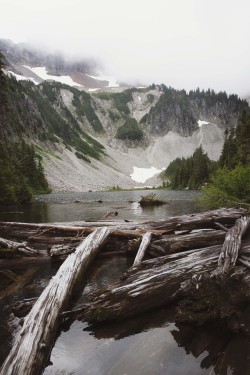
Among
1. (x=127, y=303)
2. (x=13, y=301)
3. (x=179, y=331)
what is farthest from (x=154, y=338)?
(x=13, y=301)

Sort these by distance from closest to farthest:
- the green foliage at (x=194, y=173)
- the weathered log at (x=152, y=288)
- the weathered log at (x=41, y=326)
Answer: the weathered log at (x=41, y=326) < the weathered log at (x=152, y=288) < the green foliage at (x=194, y=173)

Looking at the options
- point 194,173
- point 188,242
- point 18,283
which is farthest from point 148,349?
point 194,173

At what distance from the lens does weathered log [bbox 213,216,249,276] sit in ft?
19.5

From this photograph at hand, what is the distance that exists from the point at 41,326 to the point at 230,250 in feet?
15.7

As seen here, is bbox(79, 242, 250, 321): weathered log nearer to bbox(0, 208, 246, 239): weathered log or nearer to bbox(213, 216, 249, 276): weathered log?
bbox(213, 216, 249, 276): weathered log

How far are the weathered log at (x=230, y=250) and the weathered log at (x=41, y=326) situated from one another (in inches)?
131

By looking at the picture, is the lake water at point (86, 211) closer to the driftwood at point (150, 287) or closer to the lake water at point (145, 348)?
the driftwood at point (150, 287)

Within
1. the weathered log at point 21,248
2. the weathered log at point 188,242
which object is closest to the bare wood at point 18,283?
the weathered log at point 21,248

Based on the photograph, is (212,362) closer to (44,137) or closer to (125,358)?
(125,358)

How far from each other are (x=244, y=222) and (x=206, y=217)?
1.46 meters

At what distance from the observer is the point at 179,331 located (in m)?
4.95

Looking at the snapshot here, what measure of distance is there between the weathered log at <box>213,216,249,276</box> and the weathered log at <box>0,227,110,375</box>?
3319mm

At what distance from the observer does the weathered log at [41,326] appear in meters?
3.73

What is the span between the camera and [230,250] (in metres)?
6.82
